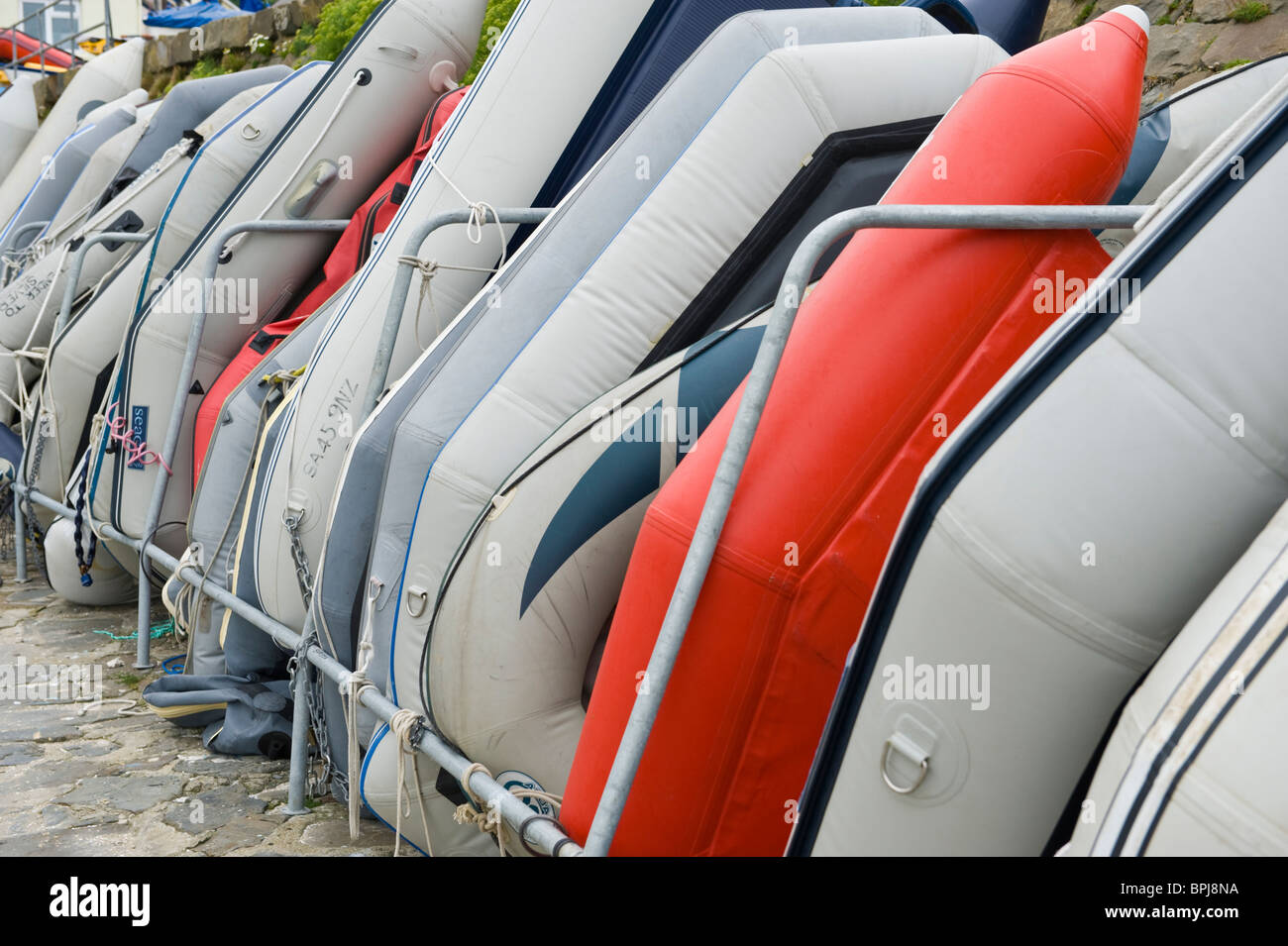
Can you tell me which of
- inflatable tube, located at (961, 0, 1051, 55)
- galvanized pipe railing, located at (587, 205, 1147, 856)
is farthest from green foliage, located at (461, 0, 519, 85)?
galvanized pipe railing, located at (587, 205, 1147, 856)

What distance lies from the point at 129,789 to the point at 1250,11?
13.1 ft

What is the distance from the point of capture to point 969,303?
161 cm

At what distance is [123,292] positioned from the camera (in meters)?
4.59

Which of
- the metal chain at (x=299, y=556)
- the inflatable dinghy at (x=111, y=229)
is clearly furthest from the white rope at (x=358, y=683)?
the inflatable dinghy at (x=111, y=229)

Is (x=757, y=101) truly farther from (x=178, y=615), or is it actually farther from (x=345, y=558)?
(x=178, y=615)

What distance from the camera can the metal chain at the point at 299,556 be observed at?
2.88 m

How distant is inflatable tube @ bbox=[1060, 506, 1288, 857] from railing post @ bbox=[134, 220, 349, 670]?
3272 mm

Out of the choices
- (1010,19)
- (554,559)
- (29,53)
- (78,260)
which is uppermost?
(1010,19)

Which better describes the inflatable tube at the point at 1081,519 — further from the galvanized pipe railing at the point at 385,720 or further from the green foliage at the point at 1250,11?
the green foliage at the point at 1250,11

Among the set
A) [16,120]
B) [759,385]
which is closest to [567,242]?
[759,385]

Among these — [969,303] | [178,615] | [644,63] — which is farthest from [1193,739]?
[178,615]

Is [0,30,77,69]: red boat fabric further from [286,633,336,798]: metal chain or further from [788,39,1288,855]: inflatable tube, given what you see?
[788,39,1288,855]: inflatable tube

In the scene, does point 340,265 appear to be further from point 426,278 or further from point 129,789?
point 129,789
